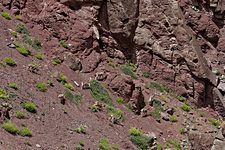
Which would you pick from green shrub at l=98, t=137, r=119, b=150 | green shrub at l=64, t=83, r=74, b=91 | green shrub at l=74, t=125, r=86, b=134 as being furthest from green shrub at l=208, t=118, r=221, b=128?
green shrub at l=74, t=125, r=86, b=134

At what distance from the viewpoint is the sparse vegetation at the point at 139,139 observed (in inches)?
837

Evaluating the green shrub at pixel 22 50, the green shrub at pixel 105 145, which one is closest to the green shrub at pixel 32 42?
the green shrub at pixel 22 50

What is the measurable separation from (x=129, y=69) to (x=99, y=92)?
5005 millimetres

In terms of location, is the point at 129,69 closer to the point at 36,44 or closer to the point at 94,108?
the point at 36,44

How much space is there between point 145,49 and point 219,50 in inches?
366

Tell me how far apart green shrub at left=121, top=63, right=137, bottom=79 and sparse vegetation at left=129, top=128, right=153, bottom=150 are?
599 cm

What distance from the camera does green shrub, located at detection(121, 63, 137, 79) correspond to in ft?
90.1

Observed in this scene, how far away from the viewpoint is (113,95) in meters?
24.5

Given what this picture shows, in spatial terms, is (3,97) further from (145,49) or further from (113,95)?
(145,49)

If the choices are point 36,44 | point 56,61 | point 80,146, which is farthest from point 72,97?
point 36,44

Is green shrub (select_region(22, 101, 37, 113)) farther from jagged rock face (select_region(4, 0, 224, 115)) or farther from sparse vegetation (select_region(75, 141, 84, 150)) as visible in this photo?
jagged rock face (select_region(4, 0, 224, 115))

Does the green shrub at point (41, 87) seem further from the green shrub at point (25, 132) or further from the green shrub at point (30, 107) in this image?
the green shrub at point (25, 132)

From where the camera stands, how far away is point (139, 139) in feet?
70.3

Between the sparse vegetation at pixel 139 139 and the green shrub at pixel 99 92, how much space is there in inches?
93.6
